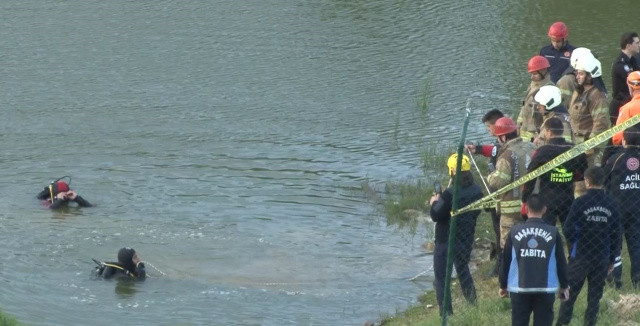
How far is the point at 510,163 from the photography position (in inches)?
421

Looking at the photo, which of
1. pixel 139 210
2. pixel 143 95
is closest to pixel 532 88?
pixel 139 210

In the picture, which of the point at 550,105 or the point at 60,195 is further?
the point at 60,195

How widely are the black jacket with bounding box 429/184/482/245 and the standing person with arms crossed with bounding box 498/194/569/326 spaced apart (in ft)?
4.85

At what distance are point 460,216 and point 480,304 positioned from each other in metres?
0.84

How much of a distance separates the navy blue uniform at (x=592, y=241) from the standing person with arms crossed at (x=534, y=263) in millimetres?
621

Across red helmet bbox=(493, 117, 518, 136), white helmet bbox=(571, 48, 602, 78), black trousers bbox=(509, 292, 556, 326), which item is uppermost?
white helmet bbox=(571, 48, 602, 78)

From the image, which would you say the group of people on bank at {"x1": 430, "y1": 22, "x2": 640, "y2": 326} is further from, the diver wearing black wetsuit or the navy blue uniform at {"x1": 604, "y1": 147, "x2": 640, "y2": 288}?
the diver wearing black wetsuit

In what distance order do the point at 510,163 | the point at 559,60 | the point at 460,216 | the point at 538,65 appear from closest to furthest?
1. the point at 460,216
2. the point at 510,163
3. the point at 538,65
4. the point at 559,60

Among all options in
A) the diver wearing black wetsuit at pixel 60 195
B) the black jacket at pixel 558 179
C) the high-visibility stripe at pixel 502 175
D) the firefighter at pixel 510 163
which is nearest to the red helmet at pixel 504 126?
the firefighter at pixel 510 163

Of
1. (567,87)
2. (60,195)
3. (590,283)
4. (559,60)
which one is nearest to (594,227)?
(590,283)

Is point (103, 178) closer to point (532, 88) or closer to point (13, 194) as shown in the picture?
point (13, 194)

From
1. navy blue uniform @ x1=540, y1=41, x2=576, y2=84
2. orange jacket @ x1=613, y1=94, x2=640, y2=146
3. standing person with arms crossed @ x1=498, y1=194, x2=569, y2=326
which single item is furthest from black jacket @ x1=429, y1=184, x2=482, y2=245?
navy blue uniform @ x1=540, y1=41, x2=576, y2=84

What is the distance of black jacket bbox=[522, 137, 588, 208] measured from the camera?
985 cm

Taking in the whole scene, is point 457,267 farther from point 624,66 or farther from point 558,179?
point 624,66
